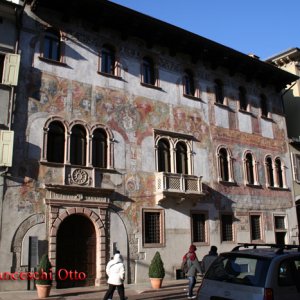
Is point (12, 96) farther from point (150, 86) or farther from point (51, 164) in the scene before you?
point (150, 86)

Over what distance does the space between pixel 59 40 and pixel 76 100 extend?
2.70 m

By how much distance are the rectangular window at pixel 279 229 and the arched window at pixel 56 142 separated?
13436 mm

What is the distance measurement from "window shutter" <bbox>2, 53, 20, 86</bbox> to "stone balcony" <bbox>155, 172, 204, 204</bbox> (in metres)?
7.24

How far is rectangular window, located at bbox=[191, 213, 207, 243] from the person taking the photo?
1900 cm

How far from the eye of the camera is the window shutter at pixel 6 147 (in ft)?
45.6

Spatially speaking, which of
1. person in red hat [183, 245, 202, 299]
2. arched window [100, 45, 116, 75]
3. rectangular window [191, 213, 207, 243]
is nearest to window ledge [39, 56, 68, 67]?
arched window [100, 45, 116, 75]

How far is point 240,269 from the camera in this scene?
22.0 feet

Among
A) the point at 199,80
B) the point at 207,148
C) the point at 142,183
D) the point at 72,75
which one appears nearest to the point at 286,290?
the point at 142,183

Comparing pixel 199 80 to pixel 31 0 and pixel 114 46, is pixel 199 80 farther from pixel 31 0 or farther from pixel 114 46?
pixel 31 0

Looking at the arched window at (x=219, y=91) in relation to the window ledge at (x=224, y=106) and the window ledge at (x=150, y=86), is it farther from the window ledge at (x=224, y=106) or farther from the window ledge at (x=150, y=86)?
the window ledge at (x=150, y=86)

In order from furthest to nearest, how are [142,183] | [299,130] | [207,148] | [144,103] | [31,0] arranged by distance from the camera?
[299,130]
[207,148]
[144,103]
[142,183]
[31,0]

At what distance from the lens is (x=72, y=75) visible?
16.8 meters

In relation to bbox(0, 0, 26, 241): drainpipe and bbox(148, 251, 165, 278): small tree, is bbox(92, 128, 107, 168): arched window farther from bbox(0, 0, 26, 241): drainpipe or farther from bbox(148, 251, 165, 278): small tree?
bbox(148, 251, 165, 278): small tree

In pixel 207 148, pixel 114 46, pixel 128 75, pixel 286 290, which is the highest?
pixel 114 46
